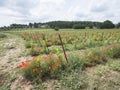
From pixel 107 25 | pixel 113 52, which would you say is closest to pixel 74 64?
pixel 113 52

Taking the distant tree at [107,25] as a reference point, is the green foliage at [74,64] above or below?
above

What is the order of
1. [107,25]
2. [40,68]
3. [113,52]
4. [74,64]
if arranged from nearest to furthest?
1. [40,68]
2. [74,64]
3. [113,52]
4. [107,25]

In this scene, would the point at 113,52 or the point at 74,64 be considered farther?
the point at 113,52

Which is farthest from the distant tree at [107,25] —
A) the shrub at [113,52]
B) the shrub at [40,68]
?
the shrub at [40,68]

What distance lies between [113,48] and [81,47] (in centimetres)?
287

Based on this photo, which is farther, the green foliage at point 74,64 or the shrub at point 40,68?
the green foliage at point 74,64

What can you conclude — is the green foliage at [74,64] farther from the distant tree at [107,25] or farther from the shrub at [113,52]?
the distant tree at [107,25]

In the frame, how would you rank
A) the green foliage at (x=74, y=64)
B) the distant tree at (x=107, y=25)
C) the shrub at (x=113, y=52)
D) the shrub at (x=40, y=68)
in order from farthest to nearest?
1. the distant tree at (x=107, y=25)
2. the shrub at (x=113, y=52)
3. the green foliage at (x=74, y=64)
4. the shrub at (x=40, y=68)

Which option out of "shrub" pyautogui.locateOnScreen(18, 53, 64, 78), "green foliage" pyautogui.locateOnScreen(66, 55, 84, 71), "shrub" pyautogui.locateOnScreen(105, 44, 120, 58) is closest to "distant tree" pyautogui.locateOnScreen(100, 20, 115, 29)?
"shrub" pyautogui.locateOnScreen(105, 44, 120, 58)

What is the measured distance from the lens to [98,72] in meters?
4.70

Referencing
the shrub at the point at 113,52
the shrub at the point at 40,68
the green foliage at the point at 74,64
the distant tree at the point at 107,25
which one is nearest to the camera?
the shrub at the point at 40,68

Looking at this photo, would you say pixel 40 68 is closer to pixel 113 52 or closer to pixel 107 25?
pixel 113 52

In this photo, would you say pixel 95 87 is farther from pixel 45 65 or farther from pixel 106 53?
pixel 106 53

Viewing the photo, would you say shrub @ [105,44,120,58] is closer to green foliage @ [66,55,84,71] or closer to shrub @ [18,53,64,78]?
green foliage @ [66,55,84,71]
